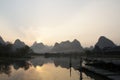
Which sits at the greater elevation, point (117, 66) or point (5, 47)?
point (5, 47)

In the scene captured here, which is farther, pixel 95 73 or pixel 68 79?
pixel 95 73

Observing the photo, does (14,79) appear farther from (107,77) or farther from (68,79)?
(107,77)

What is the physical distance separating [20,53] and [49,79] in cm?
6945

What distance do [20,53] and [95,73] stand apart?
6659 centimetres

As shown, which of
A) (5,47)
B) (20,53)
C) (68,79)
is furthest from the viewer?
(20,53)

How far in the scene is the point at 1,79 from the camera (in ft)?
90.8

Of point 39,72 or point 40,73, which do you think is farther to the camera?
point 39,72

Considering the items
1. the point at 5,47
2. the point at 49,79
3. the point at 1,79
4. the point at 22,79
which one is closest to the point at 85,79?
the point at 49,79

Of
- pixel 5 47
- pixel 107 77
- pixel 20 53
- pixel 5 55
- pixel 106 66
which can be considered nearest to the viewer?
pixel 107 77

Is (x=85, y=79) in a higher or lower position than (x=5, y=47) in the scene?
lower

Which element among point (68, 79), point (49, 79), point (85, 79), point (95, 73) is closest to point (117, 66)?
point (95, 73)

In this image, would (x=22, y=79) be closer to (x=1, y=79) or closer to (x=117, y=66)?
(x=1, y=79)

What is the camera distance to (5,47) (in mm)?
89188

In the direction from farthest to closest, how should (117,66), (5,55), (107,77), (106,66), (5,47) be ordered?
(5,47) < (5,55) < (106,66) < (117,66) < (107,77)
